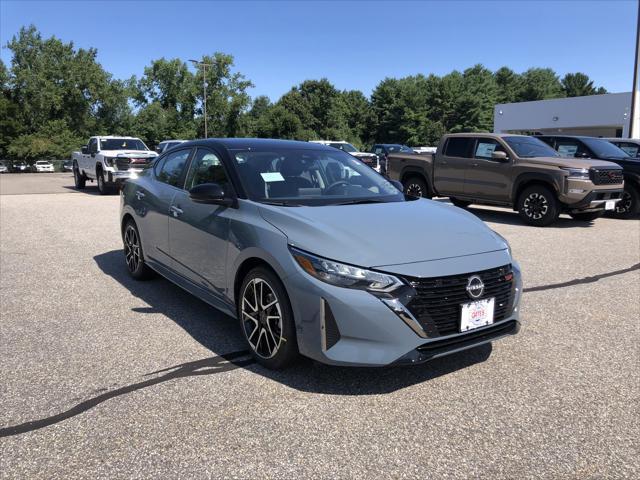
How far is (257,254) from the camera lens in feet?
11.9

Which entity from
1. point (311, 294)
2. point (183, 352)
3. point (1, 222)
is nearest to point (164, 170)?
point (183, 352)

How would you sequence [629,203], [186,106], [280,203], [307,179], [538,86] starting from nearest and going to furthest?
[280,203]
[307,179]
[629,203]
[186,106]
[538,86]

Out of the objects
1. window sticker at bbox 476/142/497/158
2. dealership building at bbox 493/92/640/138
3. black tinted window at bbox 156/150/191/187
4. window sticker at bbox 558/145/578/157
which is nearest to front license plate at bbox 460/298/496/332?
black tinted window at bbox 156/150/191/187

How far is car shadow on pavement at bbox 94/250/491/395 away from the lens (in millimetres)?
3506

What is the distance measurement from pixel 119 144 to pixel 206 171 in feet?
52.8

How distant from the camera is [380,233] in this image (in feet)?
11.6

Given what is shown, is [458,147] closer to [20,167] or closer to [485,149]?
[485,149]

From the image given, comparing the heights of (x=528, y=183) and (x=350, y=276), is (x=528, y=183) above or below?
above

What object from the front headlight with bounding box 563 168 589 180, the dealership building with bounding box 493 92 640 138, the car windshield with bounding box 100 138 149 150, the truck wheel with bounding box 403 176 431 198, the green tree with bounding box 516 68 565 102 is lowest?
the truck wheel with bounding box 403 176 431 198

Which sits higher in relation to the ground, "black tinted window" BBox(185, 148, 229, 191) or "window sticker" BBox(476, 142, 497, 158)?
"window sticker" BBox(476, 142, 497, 158)

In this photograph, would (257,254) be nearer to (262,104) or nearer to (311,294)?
(311,294)

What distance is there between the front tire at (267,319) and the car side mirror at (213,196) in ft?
2.17

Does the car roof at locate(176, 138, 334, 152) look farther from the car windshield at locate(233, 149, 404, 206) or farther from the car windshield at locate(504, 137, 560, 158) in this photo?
the car windshield at locate(504, 137, 560, 158)

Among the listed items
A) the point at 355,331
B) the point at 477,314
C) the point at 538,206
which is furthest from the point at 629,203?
the point at 355,331
